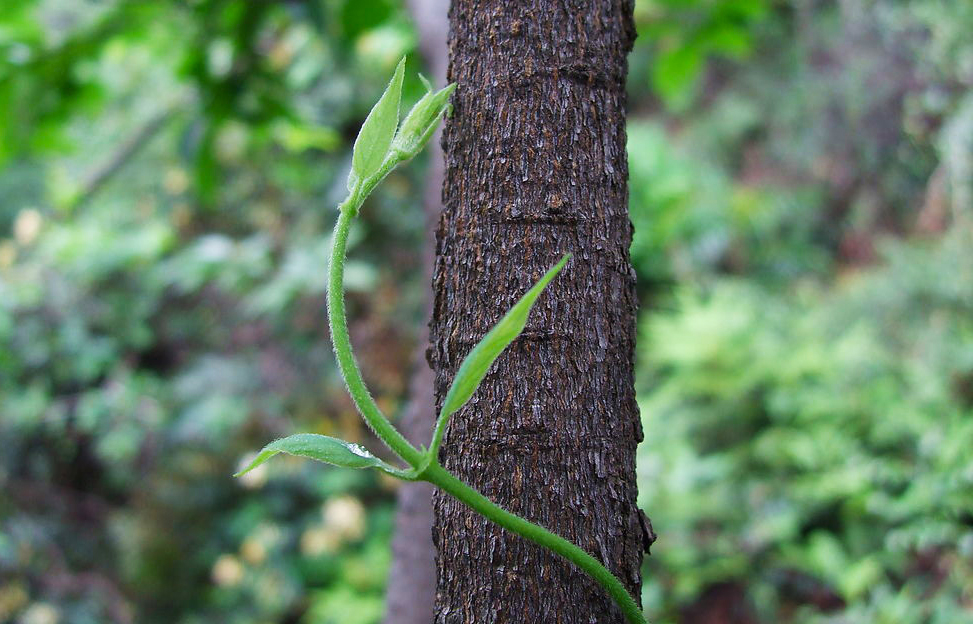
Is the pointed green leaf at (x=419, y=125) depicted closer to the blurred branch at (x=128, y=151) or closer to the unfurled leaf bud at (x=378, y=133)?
the unfurled leaf bud at (x=378, y=133)

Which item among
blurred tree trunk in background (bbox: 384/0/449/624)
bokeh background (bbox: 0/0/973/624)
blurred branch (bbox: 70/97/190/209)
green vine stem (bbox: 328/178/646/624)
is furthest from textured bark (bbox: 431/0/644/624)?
blurred branch (bbox: 70/97/190/209)

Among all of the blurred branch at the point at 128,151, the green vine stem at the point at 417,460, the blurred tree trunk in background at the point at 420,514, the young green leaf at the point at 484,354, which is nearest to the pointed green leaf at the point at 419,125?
the green vine stem at the point at 417,460

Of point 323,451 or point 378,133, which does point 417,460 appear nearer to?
point 323,451

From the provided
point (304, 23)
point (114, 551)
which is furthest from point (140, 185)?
point (304, 23)

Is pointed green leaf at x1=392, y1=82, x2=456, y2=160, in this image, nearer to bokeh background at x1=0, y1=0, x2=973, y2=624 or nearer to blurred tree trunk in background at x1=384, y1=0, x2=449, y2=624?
blurred tree trunk in background at x1=384, y1=0, x2=449, y2=624

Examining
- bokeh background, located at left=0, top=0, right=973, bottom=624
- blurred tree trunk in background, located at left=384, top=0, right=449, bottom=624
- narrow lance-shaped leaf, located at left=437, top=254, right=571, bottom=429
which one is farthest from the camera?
bokeh background, located at left=0, top=0, right=973, bottom=624

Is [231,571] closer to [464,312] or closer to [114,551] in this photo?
[114,551]
